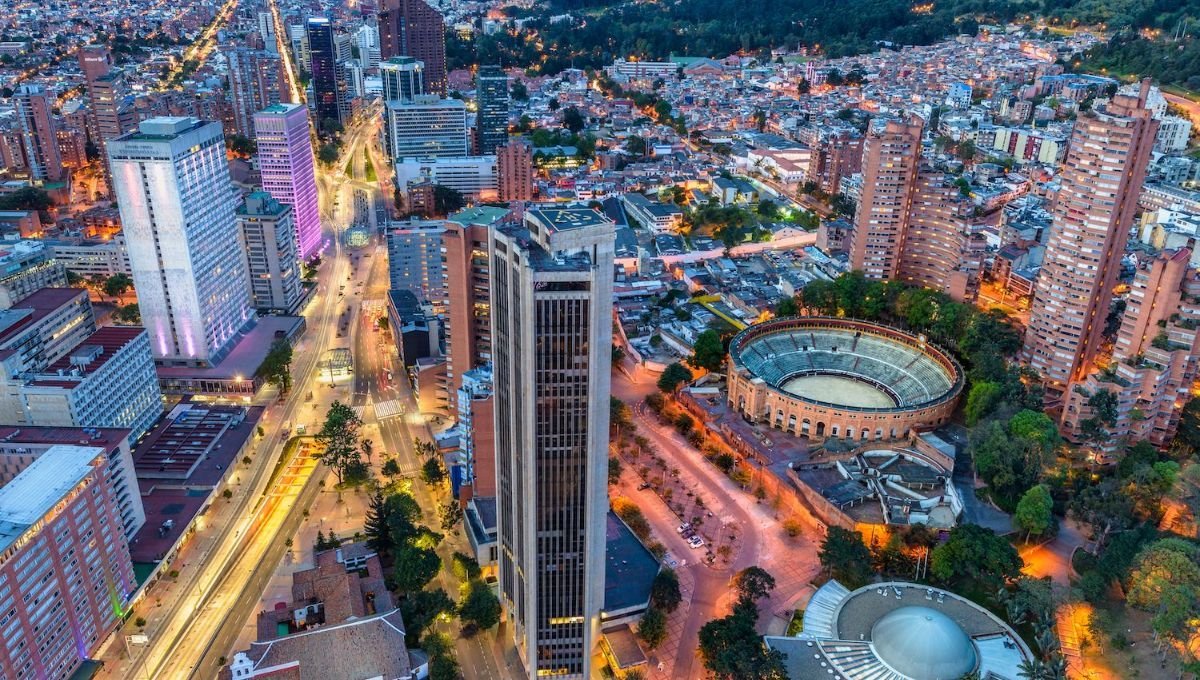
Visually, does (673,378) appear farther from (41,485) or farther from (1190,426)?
(41,485)

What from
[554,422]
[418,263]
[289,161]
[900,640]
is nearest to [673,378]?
[418,263]

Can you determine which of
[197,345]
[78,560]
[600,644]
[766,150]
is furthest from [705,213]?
[78,560]

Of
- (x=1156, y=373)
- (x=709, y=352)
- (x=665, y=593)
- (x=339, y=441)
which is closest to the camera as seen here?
(x=665, y=593)

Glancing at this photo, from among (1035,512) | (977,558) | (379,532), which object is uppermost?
(1035,512)

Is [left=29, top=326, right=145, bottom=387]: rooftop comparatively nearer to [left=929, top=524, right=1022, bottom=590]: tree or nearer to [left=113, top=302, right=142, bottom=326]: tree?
[left=113, top=302, right=142, bottom=326]: tree

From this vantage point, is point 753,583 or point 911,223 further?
point 911,223

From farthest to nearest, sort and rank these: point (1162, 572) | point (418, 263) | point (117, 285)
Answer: point (117, 285) < point (418, 263) < point (1162, 572)

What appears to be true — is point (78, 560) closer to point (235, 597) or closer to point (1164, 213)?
point (235, 597)
